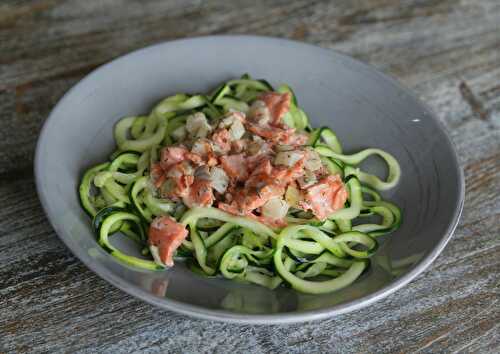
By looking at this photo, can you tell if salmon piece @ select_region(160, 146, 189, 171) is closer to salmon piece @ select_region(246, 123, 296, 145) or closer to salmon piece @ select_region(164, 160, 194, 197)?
salmon piece @ select_region(164, 160, 194, 197)

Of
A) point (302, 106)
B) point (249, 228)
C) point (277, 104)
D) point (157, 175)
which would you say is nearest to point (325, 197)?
point (249, 228)

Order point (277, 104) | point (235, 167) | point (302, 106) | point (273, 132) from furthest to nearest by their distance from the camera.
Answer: point (302, 106) < point (277, 104) < point (273, 132) < point (235, 167)

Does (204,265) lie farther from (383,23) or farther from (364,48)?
(383,23)

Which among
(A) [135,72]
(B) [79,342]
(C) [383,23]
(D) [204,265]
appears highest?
(C) [383,23]

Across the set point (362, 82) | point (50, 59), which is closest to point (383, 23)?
point (362, 82)

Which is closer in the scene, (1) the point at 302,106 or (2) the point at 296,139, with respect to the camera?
(2) the point at 296,139

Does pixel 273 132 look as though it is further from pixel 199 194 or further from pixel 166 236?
pixel 166 236
